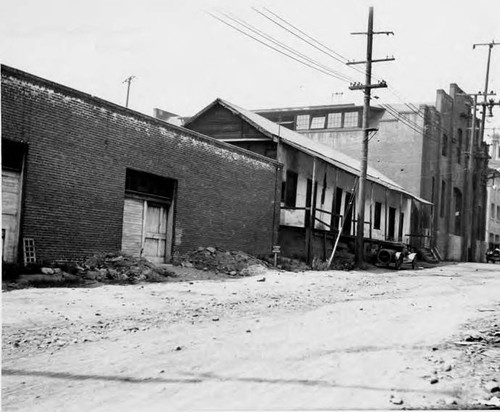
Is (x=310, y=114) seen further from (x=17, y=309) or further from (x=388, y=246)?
(x=17, y=309)

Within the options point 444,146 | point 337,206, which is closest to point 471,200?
point 444,146

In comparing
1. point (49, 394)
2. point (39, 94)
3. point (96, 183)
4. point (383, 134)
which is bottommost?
point (49, 394)

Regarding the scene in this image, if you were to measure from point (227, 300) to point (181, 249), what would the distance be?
6.00 meters

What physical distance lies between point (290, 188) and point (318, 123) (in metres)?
20.3

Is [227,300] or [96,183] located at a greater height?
[96,183]

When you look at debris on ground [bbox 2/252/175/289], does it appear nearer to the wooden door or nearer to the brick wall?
the brick wall

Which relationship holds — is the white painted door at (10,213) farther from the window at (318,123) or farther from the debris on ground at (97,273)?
the window at (318,123)

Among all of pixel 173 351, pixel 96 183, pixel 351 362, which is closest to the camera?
pixel 351 362

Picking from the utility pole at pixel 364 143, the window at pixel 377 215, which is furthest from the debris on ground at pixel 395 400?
the window at pixel 377 215

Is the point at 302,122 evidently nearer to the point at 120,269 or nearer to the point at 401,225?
the point at 401,225

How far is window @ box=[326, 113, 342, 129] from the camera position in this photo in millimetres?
42281

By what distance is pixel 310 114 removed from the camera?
43.6 meters

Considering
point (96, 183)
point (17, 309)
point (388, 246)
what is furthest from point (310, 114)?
point (17, 309)

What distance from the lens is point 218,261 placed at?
55.1 ft
